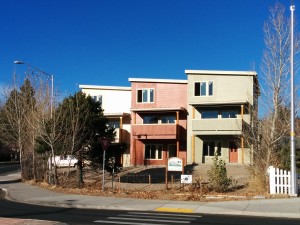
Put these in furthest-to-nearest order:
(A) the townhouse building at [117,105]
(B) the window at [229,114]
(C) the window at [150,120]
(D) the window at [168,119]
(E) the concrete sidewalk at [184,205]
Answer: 1. (A) the townhouse building at [117,105]
2. (C) the window at [150,120]
3. (D) the window at [168,119]
4. (B) the window at [229,114]
5. (E) the concrete sidewalk at [184,205]

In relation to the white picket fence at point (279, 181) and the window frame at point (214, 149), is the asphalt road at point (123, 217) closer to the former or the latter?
the white picket fence at point (279, 181)

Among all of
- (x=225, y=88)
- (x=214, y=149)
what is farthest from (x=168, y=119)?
(x=225, y=88)

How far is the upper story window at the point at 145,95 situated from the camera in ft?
139

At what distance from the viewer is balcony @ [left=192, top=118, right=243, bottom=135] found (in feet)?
124

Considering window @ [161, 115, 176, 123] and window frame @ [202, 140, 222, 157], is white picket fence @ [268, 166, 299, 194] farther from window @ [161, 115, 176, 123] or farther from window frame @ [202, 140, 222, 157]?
window @ [161, 115, 176, 123]

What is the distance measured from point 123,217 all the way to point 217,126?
26202 mm

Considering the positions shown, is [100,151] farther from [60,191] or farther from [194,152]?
[194,152]

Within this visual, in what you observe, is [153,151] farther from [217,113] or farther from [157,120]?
[217,113]

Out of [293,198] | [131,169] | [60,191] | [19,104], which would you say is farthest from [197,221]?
[131,169]

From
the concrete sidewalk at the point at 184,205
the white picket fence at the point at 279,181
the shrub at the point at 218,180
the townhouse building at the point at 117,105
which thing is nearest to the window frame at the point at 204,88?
the townhouse building at the point at 117,105

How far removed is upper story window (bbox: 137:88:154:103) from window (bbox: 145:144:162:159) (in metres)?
4.67

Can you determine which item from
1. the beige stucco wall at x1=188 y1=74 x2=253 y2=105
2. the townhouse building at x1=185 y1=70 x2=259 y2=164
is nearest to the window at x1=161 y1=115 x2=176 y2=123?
the townhouse building at x1=185 y1=70 x2=259 y2=164

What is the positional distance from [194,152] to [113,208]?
25.2 meters

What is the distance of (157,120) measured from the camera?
4250cm
